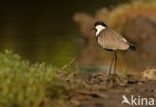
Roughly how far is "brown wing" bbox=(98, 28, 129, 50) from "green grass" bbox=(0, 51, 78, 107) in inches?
49.0

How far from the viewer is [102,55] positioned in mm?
24688

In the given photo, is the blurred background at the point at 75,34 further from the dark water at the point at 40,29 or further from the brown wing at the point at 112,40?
the brown wing at the point at 112,40

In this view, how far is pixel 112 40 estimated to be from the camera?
374 inches

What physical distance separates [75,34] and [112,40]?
813 inches

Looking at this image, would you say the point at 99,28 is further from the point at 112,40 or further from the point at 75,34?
the point at 75,34

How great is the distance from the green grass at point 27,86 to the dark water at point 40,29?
425 inches

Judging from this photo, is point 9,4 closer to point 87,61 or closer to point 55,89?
point 87,61

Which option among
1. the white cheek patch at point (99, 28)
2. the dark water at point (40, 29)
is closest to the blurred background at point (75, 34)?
the dark water at point (40, 29)

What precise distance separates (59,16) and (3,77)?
97.9 ft

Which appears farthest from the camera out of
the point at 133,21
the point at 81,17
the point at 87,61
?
the point at 81,17

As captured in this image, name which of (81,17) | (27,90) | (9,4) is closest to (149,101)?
(27,90)

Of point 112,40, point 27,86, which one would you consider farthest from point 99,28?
point 27,86

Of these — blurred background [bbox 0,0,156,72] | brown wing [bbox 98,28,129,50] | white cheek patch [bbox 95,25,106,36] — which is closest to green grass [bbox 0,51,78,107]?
brown wing [bbox 98,28,129,50]

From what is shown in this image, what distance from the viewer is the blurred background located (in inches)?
896
